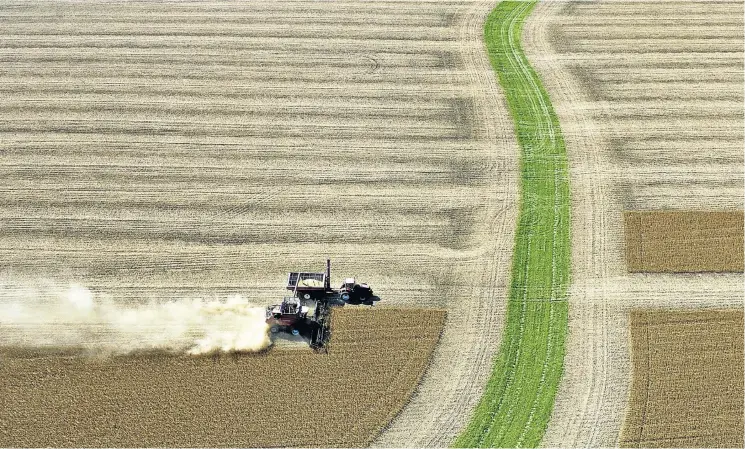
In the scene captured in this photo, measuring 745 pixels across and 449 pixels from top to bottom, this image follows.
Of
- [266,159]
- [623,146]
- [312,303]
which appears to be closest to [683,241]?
[623,146]

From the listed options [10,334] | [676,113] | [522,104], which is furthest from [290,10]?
[10,334]

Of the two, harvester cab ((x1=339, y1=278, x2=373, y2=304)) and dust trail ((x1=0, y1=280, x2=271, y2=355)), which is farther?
harvester cab ((x1=339, y1=278, x2=373, y2=304))

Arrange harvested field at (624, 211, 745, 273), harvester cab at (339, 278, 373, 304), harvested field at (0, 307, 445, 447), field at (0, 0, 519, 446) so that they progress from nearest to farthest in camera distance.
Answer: harvested field at (0, 307, 445, 447) → harvester cab at (339, 278, 373, 304) → field at (0, 0, 519, 446) → harvested field at (624, 211, 745, 273)

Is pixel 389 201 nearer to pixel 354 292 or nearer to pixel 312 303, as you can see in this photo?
pixel 354 292

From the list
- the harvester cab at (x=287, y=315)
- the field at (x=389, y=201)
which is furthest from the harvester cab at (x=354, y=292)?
the harvester cab at (x=287, y=315)

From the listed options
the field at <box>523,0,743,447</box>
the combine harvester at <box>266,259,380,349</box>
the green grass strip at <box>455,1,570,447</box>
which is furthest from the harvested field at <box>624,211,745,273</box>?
the combine harvester at <box>266,259,380,349</box>

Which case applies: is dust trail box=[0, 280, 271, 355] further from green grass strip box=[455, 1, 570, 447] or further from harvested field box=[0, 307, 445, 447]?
green grass strip box=[455, 1, 570, 447]

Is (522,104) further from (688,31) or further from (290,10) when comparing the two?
(290,10)
